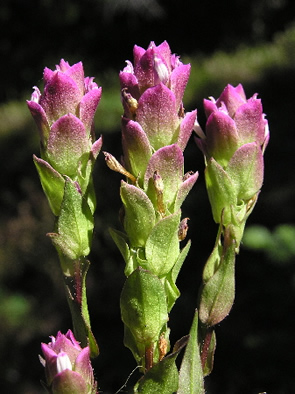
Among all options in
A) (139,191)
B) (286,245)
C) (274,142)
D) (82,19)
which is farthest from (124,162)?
(82,19)

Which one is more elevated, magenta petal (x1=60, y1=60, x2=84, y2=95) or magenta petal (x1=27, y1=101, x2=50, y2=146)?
magenta petal (x1=60, y1=60, x2=84, y2=95)

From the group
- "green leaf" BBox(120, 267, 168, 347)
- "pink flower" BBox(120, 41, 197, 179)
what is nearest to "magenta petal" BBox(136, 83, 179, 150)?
"pink flower" BBox(120, 41, 197, 179)

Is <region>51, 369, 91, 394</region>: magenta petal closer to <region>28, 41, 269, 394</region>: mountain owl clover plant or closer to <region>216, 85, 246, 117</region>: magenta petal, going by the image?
<region>28, 41, 269, 394</region>: mountain owl clover plant

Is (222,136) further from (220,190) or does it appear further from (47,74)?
(47,74)

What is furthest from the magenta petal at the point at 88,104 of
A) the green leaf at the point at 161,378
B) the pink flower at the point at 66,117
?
the green leaf at the point at 161,378

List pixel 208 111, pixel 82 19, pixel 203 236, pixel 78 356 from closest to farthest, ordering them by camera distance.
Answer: pixel 78 356 < pixel 208 111 < pixel 203 236 < pixel 82 19

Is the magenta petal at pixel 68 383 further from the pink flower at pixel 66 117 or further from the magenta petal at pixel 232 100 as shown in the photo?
the magenta petal at pixel 232 100

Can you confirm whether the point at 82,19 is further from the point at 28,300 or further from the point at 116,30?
the point at 28,300
